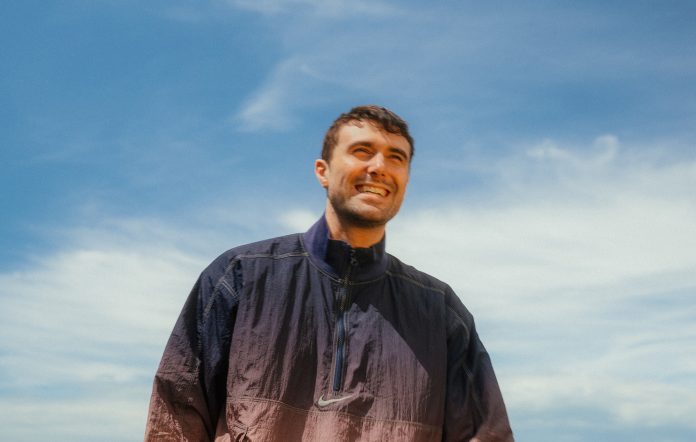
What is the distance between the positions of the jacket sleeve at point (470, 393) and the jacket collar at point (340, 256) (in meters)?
0.48

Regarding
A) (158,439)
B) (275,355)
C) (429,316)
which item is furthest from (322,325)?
(158,439)

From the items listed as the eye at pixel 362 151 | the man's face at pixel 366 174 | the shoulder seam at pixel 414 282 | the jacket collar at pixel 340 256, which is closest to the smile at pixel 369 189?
the man's face at pixel 366 174

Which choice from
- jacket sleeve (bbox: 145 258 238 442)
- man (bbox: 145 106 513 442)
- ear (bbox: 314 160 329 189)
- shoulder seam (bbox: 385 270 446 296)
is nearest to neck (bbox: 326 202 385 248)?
man (bbox: 145 106 513 442)

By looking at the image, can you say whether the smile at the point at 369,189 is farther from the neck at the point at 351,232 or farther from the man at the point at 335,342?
the neck at the point at 351,232

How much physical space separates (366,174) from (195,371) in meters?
1.11

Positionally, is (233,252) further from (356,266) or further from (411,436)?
(411,436)

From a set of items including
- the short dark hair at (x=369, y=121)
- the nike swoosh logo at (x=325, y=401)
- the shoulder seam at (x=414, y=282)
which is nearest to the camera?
the nike swoosh logo at (x=325, y=401)

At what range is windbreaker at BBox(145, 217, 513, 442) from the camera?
3.47m

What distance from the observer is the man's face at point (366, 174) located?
144 inches

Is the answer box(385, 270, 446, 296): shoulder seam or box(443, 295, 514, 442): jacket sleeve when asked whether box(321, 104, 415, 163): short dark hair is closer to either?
box(385, 270, 446, 296): shoulder seam

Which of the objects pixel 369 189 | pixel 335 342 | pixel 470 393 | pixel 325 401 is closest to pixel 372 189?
pixel 369 189

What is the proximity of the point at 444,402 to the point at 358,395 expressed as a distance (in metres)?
0.45

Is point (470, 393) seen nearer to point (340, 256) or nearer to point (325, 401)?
point (325, 401)

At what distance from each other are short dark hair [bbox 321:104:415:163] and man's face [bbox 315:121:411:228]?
0.03 m
